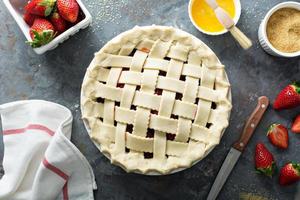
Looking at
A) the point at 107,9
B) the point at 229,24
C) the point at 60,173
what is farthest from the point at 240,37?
the point at 60,173

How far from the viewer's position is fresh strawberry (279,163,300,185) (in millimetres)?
1659

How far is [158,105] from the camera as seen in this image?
149 cm

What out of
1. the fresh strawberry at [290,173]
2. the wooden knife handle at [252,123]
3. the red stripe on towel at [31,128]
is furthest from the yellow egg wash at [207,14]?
the red stripe on towel at [31,128]

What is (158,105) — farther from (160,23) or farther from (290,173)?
(290,173)

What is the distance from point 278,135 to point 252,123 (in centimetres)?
10

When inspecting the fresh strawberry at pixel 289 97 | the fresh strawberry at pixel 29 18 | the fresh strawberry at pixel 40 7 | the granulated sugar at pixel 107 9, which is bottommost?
the fresh strawberry at pixel 289 97

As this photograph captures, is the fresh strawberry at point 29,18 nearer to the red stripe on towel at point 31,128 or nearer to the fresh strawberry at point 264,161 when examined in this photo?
the red stripe on towel at point 31,128

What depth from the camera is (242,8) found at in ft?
5.69

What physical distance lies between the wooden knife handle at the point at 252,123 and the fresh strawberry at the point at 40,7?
2.46 ft

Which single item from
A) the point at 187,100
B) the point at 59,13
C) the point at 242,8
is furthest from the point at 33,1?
the point at 242,8

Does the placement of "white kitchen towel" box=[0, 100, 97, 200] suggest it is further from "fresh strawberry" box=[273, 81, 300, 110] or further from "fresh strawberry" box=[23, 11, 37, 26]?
"fresh strawberry" box=[273, 81, 300, 110]

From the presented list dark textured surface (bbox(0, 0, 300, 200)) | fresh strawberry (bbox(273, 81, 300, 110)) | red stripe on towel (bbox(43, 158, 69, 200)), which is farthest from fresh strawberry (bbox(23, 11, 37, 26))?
fresh strawberry (bbox(273, 81, 300, 110))

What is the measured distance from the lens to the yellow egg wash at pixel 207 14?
1.67 meters

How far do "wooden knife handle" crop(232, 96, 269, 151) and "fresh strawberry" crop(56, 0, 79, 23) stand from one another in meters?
0.67
